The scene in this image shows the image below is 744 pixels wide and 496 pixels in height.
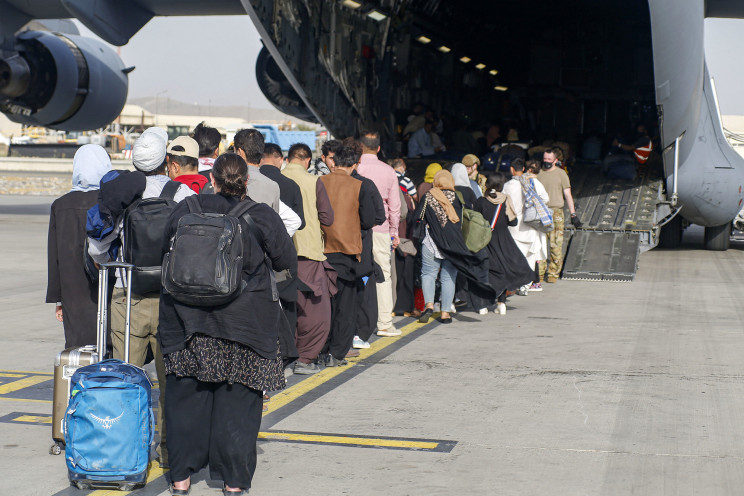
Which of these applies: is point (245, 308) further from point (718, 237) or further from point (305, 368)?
point (718, 237)

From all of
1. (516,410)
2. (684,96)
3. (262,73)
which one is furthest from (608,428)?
(262,73)

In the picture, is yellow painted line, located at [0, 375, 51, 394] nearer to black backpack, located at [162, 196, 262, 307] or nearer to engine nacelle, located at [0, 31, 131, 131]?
black backpack, located at [162, 196, 262, 307]

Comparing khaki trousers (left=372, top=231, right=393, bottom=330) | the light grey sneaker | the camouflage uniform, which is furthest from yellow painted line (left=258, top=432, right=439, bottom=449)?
the camouflage uniform

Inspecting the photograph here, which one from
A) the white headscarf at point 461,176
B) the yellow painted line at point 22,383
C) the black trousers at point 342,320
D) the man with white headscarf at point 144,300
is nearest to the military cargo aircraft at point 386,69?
the white headscarf at point 461,176

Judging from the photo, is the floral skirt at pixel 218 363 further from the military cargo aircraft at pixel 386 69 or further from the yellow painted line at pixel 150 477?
the military cargo aircraft at pixel 386 69

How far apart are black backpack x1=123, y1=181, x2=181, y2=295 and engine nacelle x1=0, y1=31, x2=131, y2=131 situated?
483 inches

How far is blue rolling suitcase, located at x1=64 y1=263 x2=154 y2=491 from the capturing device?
4.46m

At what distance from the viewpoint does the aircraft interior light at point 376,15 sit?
56.3ft

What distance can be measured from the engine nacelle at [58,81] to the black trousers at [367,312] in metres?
10.2

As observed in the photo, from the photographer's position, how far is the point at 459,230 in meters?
9.44

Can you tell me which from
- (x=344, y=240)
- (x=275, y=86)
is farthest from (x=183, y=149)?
(x=275, y=86)

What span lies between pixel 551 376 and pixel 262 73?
11.7 metres

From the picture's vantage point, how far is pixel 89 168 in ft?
18.3

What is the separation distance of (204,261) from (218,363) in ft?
1.76
